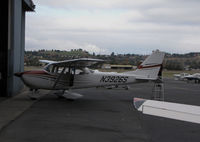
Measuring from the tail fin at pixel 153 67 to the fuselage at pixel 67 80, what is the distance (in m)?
0.84

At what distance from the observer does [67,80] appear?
14344 millimetres

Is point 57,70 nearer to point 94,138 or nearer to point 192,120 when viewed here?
point 94,138

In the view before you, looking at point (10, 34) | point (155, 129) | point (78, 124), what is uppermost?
point (10, 34)

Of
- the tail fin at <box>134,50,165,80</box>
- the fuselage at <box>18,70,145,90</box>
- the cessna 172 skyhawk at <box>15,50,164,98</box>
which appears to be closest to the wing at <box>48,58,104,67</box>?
the cessna 172 skyhawk at <box>15,50,164,98</box>

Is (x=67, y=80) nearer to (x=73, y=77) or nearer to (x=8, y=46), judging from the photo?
(x=73, y=77)

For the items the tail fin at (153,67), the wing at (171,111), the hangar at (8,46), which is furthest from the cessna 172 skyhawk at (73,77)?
the wing at (171,111)

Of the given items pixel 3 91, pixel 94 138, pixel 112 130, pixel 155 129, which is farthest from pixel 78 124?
pixel 3 91

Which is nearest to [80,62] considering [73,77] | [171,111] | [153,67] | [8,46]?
[73,77]

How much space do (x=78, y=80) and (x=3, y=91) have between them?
3.90 meters

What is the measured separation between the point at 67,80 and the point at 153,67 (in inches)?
194

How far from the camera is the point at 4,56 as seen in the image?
14711mm

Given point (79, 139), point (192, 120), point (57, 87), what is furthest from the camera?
point (57, 87)

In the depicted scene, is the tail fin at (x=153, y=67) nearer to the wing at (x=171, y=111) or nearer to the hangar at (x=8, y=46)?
the hangar at (x=8, y=46)

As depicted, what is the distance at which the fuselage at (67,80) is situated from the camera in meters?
14.0
